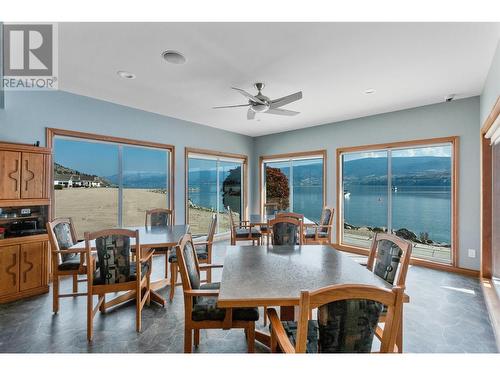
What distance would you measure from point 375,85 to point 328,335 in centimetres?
328

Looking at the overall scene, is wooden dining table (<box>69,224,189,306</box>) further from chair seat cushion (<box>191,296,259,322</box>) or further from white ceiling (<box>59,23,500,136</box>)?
white ceiling (<box>59,23,500,136</box>)

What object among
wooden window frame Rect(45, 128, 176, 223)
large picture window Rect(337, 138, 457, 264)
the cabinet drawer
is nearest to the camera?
the cabinet drawer

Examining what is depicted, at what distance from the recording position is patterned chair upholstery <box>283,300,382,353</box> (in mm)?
980

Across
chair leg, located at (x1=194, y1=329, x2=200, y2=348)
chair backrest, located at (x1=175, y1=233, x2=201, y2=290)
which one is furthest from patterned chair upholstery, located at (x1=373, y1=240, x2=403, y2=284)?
chair leg, located at (x1=194, y1=329, x2=200, y2=348)

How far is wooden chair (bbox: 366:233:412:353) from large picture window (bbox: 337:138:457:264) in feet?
9.61

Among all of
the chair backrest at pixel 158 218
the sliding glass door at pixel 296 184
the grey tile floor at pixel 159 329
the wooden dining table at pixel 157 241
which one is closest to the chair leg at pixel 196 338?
the grey tile floor at pixel 159 329

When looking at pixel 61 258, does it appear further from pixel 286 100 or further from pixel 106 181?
pixel 286 100

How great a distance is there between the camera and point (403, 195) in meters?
4.52

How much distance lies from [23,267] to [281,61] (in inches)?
153

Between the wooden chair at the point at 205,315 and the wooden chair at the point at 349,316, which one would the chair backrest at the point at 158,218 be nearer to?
the wooden chair at the point at 205,315

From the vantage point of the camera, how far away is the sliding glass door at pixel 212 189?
5.42 metres

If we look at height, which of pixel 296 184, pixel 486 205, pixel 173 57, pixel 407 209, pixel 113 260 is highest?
pixel 173 57

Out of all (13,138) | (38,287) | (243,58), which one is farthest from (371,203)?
(13,138)

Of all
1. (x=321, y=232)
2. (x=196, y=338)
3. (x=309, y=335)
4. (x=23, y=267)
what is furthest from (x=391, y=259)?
(x=23, y=267)
